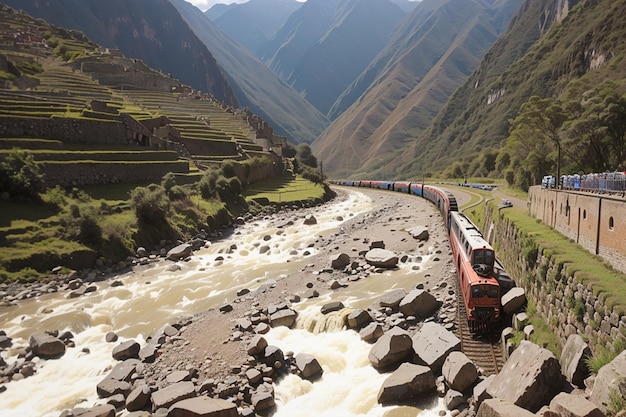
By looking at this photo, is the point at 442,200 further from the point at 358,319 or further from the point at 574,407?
the point at 574,407

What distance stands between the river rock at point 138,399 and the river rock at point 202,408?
4.87 feet

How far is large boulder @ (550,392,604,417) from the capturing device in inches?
331

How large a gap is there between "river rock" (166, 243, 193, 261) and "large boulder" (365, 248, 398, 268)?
13733 mm

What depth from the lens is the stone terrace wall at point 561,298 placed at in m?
10.8

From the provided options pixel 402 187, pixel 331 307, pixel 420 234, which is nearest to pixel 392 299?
pixel 331 307

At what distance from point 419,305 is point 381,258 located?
8.38m

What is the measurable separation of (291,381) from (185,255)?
63.7 ft

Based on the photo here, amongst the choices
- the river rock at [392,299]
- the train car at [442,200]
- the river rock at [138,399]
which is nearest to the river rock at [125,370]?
the river rock at [138,399]

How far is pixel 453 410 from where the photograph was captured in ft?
38.7

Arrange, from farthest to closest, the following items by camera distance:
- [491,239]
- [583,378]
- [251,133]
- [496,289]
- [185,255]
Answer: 1. [251,133]
2. [185,255]
3. [491,239]
4. [496,289]
5. [583,378]

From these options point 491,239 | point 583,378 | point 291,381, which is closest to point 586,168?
point 491,239

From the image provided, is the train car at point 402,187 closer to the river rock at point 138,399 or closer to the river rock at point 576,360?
the river rock at point 576,360

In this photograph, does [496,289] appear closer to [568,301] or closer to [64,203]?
[568,301]

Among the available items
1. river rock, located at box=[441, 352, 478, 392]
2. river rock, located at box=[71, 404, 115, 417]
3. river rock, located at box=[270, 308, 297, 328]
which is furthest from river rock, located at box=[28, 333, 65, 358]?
river rock, located at box=[441, 352, 478, 392]
